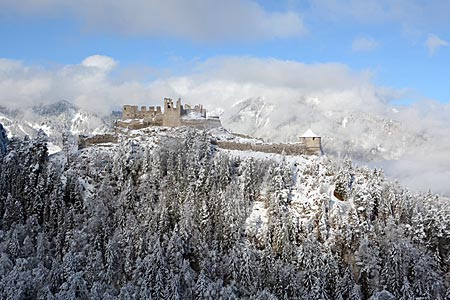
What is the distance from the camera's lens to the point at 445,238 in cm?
8225

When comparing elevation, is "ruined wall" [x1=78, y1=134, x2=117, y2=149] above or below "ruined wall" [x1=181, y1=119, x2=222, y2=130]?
below

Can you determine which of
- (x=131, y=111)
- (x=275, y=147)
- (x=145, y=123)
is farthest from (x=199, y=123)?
(x=275, y=147)

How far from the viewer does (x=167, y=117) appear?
9606cm

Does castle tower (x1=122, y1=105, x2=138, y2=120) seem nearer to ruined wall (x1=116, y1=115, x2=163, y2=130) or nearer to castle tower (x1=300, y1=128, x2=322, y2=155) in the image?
ruined wall (x1=116, y1=115, x2=163, y2=130)

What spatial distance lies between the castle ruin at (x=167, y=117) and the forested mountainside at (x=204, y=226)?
3148 mm

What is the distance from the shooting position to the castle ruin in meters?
96.0

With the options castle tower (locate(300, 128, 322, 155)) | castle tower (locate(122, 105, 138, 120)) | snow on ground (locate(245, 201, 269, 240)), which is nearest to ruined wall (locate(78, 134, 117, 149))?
castle tower (locate(122, 105, 138, 120))

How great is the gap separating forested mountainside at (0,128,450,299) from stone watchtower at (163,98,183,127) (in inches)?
117

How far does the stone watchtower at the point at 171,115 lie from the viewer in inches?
3772

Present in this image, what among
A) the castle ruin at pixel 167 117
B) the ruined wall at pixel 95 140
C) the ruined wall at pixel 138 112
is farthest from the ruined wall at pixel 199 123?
the ruined wall at pixel 95 140

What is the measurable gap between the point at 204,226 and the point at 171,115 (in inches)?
1079

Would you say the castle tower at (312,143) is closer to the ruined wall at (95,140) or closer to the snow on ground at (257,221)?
the snow on ground at (257,221)

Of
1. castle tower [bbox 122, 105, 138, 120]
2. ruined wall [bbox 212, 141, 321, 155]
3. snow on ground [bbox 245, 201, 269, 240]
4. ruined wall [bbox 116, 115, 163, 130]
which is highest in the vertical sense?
castle tower [bbox 122, 105, 138, 120]

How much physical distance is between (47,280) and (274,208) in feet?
115
